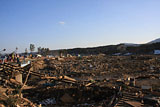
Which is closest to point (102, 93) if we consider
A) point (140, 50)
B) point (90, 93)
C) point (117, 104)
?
point (90, 93)

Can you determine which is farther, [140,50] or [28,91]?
[140,50]

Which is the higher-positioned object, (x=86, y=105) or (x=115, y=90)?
(x=115, y=90)

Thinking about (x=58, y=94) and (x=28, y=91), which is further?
(x=28, y=91)

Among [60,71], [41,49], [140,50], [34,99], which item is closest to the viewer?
[34,99]

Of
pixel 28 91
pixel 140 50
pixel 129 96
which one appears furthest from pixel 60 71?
pixel 140 50

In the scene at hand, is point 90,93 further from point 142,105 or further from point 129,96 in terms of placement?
point 142,105

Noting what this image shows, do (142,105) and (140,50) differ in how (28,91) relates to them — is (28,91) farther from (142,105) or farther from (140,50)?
(140,50)

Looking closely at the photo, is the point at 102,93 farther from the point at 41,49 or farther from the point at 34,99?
the point at 41,49

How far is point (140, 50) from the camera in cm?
3631

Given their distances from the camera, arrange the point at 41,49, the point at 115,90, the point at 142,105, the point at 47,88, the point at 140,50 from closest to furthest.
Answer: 1. the point at 142,105
2. the point at 115,90
3. the point at 47,88
4. the point at 140,50
5. the point at 41,49

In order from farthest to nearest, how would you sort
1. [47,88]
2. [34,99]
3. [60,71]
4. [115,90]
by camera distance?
[60,71], [47,88], [34,99], [115,90]

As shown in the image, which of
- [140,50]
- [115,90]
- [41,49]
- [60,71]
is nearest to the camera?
[115,90]

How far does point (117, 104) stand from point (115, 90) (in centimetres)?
165

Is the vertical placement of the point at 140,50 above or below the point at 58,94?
above
